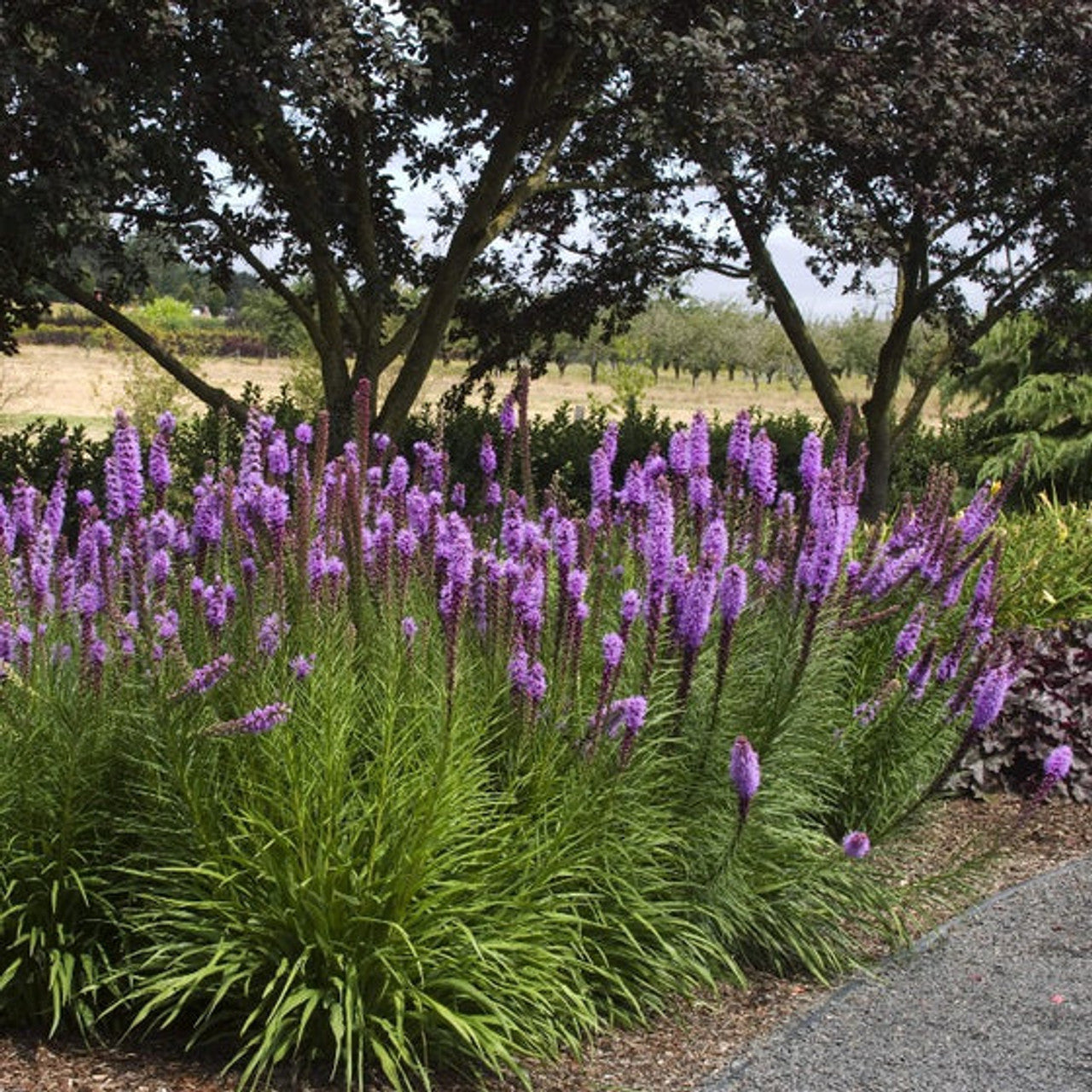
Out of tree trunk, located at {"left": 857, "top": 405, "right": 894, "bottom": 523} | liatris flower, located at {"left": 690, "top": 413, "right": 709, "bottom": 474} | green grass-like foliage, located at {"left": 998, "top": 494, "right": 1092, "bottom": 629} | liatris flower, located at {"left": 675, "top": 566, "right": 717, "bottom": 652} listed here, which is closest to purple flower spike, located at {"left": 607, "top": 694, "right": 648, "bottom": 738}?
liatris flower, located at {"left": 675, "top": 566, "right": 717, "bottom": 652}

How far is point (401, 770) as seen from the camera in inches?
155

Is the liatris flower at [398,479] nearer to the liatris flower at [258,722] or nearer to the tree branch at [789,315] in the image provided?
the liatris flower at [258,722]

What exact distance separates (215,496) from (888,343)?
11822 mm

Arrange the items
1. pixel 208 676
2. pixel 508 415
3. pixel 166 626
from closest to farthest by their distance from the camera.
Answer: pixel 208 676, pixel 166 626, pixel 508 415

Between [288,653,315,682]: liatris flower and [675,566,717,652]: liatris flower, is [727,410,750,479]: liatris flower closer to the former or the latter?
[675,566,717,652]: liatris flower

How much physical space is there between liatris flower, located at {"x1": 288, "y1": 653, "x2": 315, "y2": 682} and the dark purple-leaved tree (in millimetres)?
6294

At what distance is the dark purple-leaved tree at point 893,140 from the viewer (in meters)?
9.75

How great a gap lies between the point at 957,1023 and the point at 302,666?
212 cm

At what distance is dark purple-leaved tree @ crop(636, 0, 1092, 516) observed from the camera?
32.0ft

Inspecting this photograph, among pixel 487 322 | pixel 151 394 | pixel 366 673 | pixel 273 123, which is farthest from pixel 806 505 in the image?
pixel 151 394

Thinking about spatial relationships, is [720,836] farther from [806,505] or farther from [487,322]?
[487,322]

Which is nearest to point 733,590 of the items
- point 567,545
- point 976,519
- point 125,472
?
A: point 567,545

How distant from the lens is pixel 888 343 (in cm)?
1490

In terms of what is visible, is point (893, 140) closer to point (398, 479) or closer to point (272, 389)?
point (398, 479)
